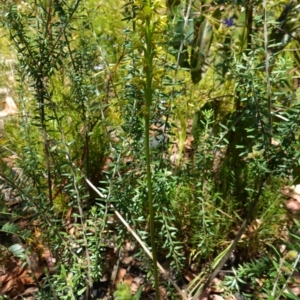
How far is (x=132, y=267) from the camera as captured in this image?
5.93ft

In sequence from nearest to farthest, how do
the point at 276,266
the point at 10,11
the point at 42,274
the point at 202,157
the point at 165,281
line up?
the point at 276,266 → the point at 10,11 → the point at 202,157 → the point at 165,281 → the point at 42,274

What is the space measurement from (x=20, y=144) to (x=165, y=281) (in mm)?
913

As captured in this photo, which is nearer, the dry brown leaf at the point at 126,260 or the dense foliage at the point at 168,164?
the dense foliage at the point at 168,164

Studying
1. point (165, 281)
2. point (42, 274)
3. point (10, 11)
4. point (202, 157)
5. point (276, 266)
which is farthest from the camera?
point (42, 274)

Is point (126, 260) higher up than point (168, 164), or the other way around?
point (168, 164)

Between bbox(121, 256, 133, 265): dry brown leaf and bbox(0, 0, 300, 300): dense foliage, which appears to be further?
bbox(121, 256, 133, 265): dry brown leaf

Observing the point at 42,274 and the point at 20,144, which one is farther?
the point at 20,144

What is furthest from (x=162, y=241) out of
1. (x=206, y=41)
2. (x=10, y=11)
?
(x=10, y=11)

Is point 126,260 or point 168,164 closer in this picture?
point 168,164

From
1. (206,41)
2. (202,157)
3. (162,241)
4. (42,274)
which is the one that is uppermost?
(206,41)

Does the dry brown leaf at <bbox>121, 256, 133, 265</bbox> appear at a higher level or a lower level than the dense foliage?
lower

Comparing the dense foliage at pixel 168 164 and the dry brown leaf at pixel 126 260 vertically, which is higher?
the dense foliage at pixel 168 164

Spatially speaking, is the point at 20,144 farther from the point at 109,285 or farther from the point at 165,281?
the point at 165,281

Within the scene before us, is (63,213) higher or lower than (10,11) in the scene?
lower
